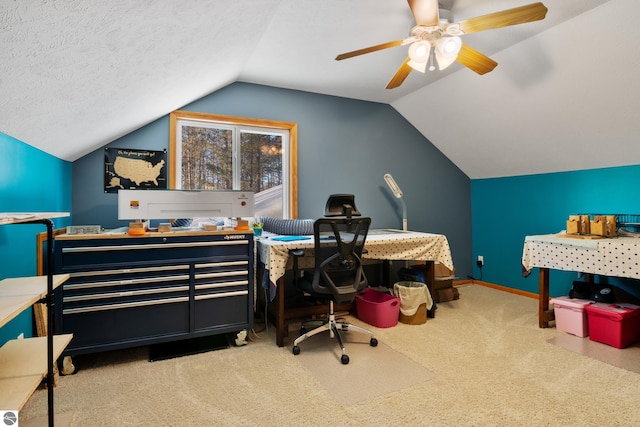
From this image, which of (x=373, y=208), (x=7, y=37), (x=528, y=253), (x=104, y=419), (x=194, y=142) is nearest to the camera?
(x=7, y=37)

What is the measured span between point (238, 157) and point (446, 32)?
2251mm

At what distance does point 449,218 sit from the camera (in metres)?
4.54

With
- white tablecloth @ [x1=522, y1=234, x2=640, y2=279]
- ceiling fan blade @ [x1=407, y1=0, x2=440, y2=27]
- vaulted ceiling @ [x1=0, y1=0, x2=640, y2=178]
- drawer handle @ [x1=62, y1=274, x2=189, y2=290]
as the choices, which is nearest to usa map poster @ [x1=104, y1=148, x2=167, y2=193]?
vaulted ceiling @ [x1=0, y1=0, x2=640, y2=178]

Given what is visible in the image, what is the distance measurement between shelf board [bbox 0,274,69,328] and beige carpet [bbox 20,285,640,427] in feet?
2.43

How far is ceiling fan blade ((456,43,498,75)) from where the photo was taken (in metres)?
2.13

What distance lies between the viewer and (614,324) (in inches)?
98.1

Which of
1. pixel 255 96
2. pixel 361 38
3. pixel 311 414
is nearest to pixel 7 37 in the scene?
pixel 311 414

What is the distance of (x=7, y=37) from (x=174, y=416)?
5.77 ft

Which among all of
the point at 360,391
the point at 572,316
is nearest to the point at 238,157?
the point at 360,391

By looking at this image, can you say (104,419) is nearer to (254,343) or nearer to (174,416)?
(174,416)

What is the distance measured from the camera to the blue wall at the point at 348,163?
2926 mm

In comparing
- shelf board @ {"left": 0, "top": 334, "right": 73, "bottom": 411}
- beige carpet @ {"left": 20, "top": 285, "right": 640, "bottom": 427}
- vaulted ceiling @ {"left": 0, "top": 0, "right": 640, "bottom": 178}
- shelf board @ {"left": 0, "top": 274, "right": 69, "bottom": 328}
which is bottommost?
beige carpet @ {"left": 20, "top": 285, "right": 640, "bottom": 427}

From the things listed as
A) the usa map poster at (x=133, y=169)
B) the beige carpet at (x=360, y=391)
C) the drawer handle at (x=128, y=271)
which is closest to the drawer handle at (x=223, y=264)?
the drawer handle at (x=128, y=271)

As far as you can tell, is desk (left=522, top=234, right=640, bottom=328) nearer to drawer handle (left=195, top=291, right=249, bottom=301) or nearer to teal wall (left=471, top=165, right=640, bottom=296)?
teal wall (left=471, top=165, right=640, bottom=296)
